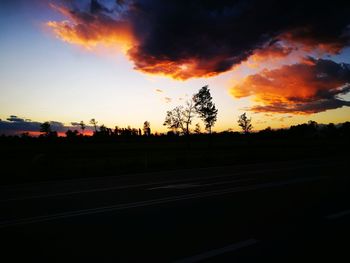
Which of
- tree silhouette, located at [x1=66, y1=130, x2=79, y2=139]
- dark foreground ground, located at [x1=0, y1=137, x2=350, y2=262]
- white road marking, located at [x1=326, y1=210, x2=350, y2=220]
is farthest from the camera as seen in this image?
tree silhouette, located at [x1=66, y1=130, x2=79, y2=139]

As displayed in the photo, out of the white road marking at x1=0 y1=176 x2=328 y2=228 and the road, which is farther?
→ the white road marking at x1=0 y1=176 x2=328 y2=228

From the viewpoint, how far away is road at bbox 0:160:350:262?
4.66 m

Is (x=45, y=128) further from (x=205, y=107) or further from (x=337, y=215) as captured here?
(x=337, y=215)

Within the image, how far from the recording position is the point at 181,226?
5.99 m

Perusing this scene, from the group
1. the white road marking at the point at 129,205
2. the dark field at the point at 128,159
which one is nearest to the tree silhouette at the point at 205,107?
the dark field at the point at 128,159

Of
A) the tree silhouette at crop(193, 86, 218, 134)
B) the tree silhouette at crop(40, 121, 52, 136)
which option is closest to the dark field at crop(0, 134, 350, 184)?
the tree silhouette at crop(193, 86, 218, 134)

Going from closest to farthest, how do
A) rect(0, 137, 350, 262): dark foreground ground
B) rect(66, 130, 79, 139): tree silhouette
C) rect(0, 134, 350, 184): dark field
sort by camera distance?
rect(0, 137, 350, 262): dark foreground ground < rect(0, 134, 350, 184): dark field < rect(66, 130, 79, 139): tree silhouette

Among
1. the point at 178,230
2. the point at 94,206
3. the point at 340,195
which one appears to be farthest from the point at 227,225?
the point at 340,195

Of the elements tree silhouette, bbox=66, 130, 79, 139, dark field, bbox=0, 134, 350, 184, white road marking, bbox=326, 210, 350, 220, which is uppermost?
tree silhouette, bbox=66, 130, 79, 139

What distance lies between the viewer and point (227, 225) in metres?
6.02

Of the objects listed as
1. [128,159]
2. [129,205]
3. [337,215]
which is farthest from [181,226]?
[128,159]

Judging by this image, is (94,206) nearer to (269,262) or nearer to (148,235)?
(148,235)

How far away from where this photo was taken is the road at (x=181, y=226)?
466 centimetres

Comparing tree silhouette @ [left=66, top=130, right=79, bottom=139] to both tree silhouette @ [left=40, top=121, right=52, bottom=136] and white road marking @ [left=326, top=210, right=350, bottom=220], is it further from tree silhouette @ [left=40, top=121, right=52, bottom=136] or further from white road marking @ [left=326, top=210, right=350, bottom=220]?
white road marking @ [left=326, top=210, right=350, bottom=220]
